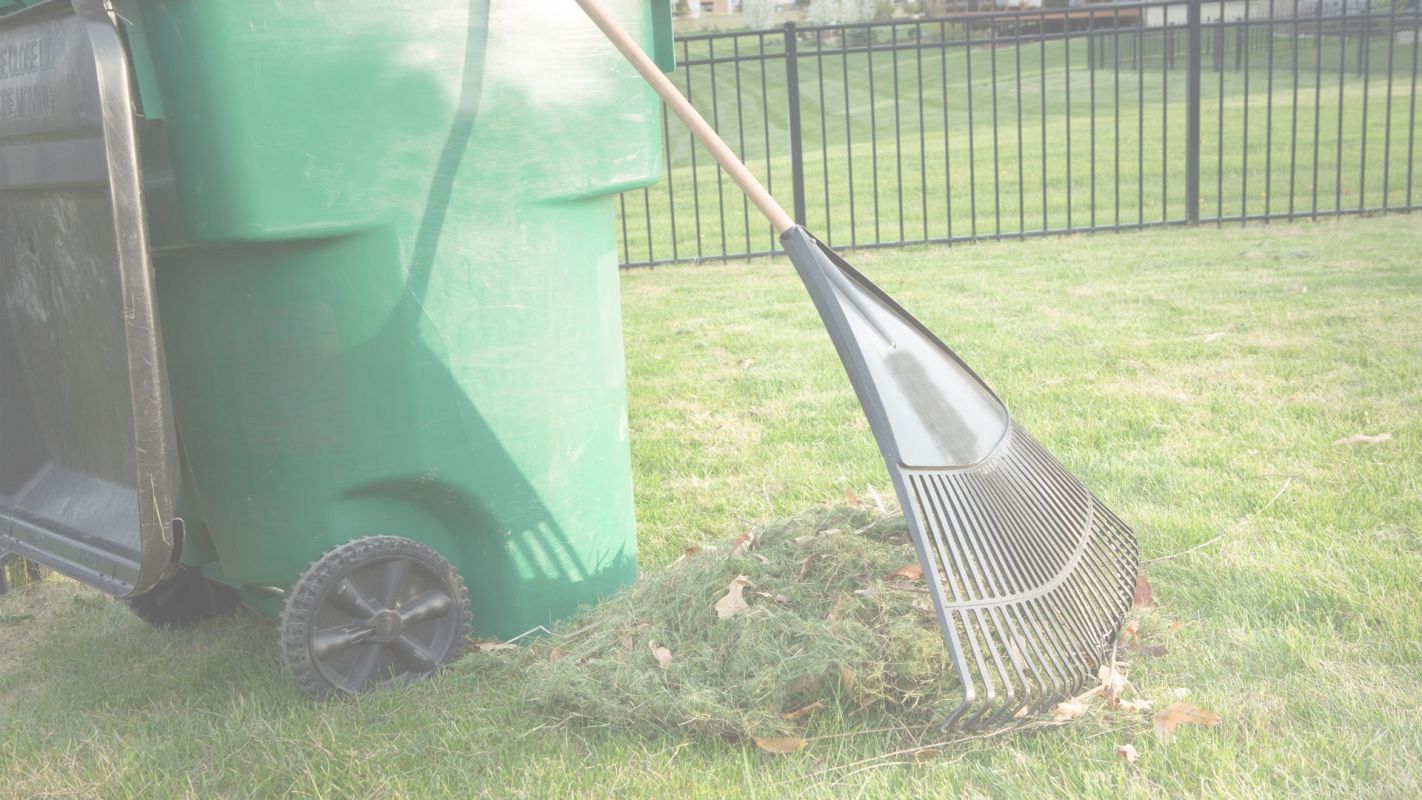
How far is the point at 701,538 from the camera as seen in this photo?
301cm

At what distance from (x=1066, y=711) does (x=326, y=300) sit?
4.49 feet

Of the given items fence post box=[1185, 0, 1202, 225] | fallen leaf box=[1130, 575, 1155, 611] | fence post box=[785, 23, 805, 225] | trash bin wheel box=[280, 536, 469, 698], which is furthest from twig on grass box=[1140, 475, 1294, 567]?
fence post box=[1185, 0, 1202, 225]

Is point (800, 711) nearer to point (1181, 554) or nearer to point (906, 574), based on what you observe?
point (906, 574)

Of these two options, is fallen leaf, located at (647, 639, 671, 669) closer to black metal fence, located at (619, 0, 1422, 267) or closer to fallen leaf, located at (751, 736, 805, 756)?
fallen leaf, located at (751, 736, 805, 756)

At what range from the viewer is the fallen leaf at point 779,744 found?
1962mm

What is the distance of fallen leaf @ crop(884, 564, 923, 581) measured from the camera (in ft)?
7.48

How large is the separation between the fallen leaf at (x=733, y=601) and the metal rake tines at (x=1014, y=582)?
36cm

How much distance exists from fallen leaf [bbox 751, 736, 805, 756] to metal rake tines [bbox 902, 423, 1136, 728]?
0.80 feet

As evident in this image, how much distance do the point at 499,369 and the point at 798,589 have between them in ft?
2.19

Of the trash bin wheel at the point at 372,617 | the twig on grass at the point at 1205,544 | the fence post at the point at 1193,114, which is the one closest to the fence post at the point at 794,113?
the fence post at the point at 1193,114

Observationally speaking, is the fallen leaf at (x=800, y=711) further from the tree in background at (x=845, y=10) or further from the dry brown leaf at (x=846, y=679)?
the tree in background at (x=845, y=10)

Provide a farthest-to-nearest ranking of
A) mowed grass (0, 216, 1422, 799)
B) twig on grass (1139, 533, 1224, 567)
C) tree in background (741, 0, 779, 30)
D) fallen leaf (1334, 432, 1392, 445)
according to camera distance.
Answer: tree in background (741, 0, 779, 30) < fallen leaf (1334, 432, 1392, 445) < twig on grass (1139, 533, 1224, 567) < mowed grass (0, 216, 1422, 799)

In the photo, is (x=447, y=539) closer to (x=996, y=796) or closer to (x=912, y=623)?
(x=912, y=623)

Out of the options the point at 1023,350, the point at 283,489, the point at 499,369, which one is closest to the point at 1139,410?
the point at 1023,350
